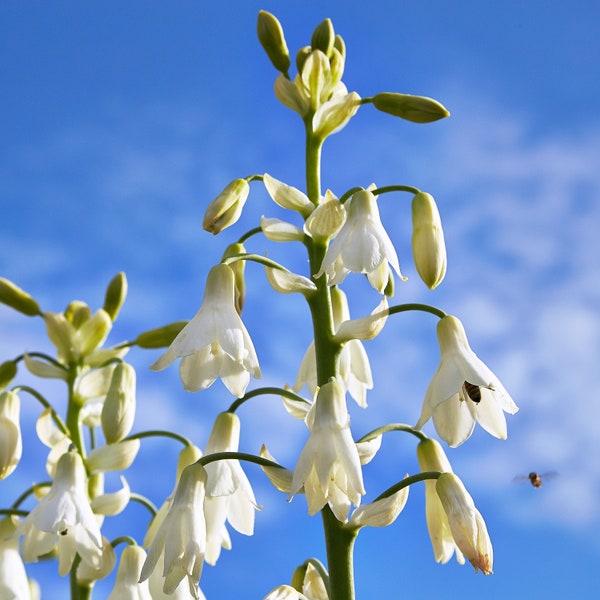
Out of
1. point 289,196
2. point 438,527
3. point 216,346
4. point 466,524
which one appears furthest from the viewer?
point 289,196

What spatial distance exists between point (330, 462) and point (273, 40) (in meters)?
1.72

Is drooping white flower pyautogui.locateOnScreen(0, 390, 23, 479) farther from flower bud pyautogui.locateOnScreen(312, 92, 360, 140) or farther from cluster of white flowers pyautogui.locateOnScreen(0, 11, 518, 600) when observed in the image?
flower bud pyautogui.locateOnScreen(312, 92, 360, 140)

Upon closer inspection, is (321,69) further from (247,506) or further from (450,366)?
(247,506)

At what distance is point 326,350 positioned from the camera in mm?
2785

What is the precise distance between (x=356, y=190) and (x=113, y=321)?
1565 millimetres

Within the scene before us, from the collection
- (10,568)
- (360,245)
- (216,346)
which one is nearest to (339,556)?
(216,346)

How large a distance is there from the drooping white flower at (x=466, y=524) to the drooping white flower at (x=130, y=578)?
4.20 feet

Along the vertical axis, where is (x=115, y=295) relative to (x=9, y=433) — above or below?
above

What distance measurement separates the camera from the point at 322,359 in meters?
2.78

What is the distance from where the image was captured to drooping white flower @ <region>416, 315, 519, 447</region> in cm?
266

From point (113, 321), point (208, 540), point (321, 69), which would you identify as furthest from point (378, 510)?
point (113, 321)

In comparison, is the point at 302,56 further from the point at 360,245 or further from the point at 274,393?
the point at 274,393

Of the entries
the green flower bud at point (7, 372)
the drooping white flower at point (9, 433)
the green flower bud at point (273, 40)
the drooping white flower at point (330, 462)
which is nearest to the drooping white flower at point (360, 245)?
the drooping white flower at point (330, 462)

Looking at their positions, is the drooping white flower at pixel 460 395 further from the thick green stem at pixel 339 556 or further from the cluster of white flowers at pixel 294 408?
the thick green stem at pixel 339 556
